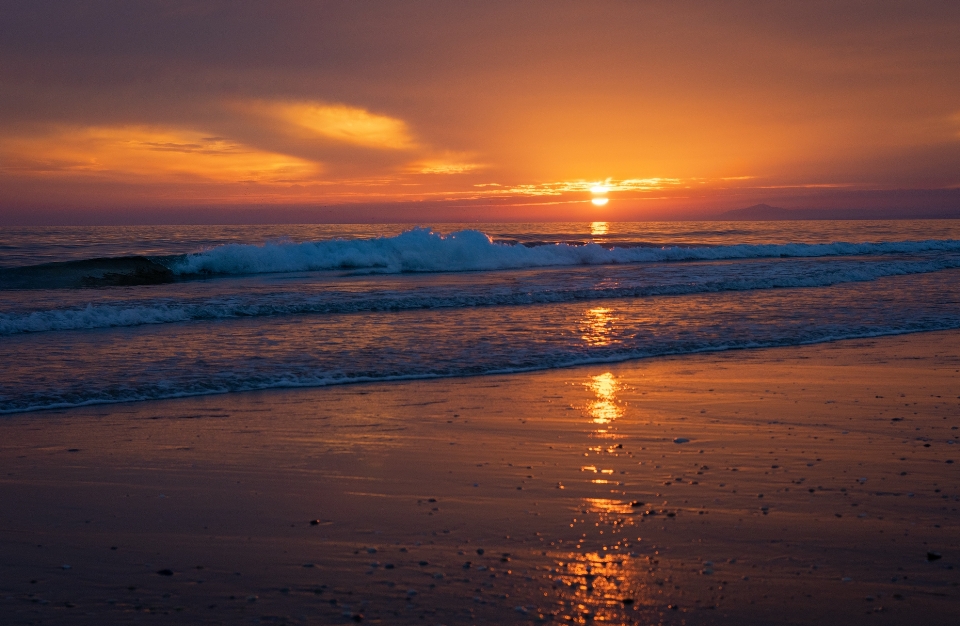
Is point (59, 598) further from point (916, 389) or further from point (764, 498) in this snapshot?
point (916, 389)

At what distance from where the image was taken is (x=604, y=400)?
7.34 meters

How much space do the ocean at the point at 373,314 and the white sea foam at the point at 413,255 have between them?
0.40ft

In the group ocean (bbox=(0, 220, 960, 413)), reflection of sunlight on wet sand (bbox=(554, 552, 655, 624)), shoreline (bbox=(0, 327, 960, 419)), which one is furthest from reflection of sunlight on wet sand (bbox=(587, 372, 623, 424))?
reflection of sunlight on wet sand (bbox=(554, 552, 655, 624))

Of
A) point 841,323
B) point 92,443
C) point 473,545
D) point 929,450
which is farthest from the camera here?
point 841,323

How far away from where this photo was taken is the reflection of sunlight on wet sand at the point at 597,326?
437 inches

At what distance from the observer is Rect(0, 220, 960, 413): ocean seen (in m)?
9.07

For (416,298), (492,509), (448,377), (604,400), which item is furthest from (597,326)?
(492,509)

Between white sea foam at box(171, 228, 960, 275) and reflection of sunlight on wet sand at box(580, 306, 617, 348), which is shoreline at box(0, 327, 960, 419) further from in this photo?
white sea foam at box(171, 228, 960, 275)

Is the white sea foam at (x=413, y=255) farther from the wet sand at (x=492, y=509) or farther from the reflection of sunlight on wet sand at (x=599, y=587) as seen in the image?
the reflection of sunlight on wet sand at (x=599, y=587)

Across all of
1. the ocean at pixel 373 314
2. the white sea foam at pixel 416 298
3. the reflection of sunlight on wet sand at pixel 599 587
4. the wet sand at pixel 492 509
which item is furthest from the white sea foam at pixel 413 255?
the reflection of sunlight on wet sand at pixel 599 587

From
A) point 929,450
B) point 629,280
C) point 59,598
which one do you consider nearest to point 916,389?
point 929,450

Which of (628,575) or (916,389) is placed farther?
(916,389)

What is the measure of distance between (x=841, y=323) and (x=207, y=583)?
11704mm

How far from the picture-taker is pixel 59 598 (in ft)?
11.1
